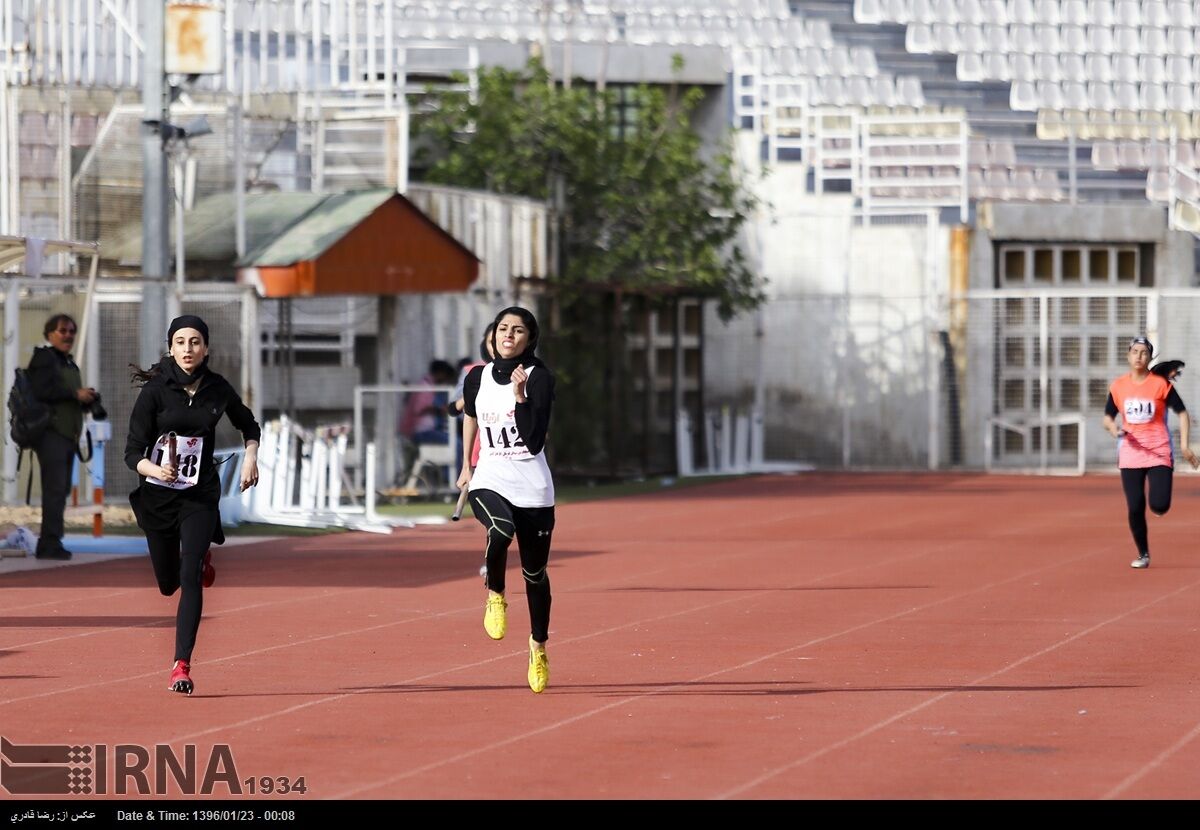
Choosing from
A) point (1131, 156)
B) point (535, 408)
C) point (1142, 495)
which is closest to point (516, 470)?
point (535, 408)

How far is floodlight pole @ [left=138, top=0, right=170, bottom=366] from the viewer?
2178 centimetres

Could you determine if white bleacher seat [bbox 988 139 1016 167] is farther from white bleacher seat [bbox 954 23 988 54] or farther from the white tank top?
the white tank top

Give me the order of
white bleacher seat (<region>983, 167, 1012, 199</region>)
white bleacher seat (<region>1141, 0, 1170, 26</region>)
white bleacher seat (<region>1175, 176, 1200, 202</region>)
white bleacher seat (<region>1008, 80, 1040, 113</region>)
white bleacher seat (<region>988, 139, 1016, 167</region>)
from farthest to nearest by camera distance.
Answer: white bleacher seat (<region>1141, 0, 1170, 26</region>)
white bleacher seat (<region>1008, 80, 1040, 113</region>)
white bleacher seat (<region>988, 139, 1016, 167</region>)
white bleacher seat (<region>983, 167, 1012, 199</region>)
white bleacher seat (<region>1175, 176, 1200, 202</region>)

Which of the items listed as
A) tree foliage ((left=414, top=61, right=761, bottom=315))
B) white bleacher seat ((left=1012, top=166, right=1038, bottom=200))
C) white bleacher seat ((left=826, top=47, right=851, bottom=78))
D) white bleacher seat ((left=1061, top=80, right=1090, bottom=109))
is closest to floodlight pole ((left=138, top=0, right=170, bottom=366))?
tree foliage ((left=414, top=61, right=761, bottom=315))

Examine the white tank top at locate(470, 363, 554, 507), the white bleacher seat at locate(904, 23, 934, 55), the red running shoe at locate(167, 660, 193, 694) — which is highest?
the white bleacher seat at locate(904, 23, 934, 55)

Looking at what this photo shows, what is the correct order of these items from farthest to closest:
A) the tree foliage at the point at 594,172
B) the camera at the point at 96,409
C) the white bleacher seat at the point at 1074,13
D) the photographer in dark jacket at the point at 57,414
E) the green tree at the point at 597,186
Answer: the white bleacher seat at the point at 1074,13 < the tree foliage at the point at 594,172 < the green tree at the point at 597,186 < the camera at the point at 96,409 < the photographer in dark jacket at the point at 57,414

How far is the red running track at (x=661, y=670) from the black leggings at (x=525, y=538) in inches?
16.0

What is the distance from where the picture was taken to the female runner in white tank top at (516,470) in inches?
414

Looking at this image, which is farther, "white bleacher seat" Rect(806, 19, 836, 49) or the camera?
"white bleacher seat" Rect(806, 19, 836, 49)

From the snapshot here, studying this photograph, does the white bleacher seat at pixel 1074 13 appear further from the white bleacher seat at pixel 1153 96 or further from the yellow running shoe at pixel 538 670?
the yellow running shoe at pixel 538 670

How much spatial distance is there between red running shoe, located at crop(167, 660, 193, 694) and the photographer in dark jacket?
7.81 meters

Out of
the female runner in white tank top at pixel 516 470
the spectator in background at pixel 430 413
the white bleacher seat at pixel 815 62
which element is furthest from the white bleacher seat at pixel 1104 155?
the female runner in white tank top at pixel 516 470

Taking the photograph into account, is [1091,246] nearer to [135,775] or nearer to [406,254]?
[406,254]

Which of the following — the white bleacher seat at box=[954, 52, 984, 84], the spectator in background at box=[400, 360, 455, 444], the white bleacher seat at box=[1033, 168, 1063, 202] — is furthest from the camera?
the white bleacher seat at box=[954, 52, 984, 84]
